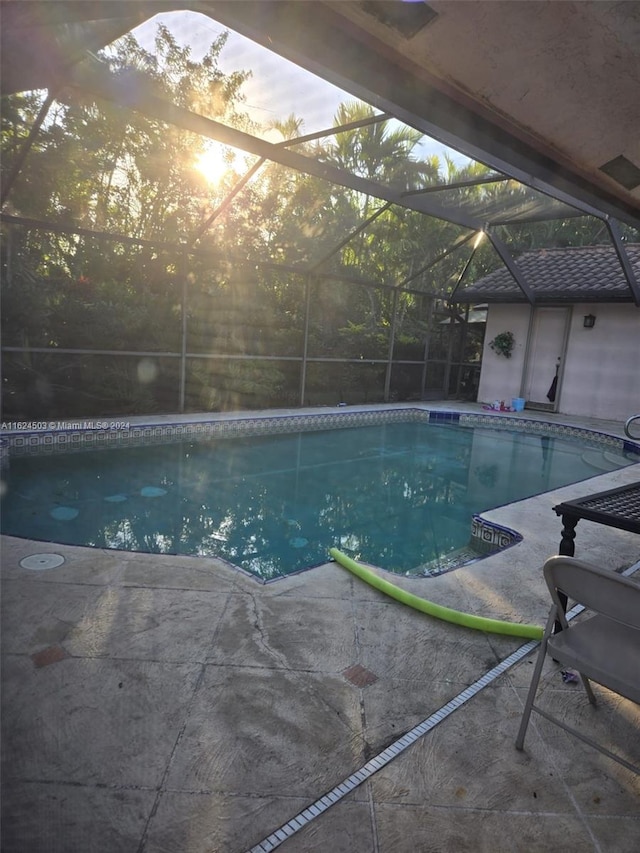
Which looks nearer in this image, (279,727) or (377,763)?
(377,763)

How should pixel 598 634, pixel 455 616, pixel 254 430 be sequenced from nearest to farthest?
pixel 598 634 < pixel 455 616 < pixel 254 430

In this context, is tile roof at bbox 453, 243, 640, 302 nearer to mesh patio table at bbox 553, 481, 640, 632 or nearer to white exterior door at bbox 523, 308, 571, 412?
white exterior door at bbox 523, 308, 571, 412

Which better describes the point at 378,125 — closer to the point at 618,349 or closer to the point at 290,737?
the point at 290,737

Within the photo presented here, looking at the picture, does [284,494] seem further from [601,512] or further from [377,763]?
[377,763]

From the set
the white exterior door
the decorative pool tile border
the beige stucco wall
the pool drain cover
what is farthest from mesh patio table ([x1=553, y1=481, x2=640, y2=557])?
the white exterior door

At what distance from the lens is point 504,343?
452 inches

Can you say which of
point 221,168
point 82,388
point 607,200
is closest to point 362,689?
point 607,200

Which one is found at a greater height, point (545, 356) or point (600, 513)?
point (545, 356)

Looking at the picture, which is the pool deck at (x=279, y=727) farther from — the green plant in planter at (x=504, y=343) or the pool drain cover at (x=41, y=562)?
the green plant in planter at (x=504, y=343)

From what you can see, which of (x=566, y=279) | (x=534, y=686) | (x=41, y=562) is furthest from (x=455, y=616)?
(x=566, y=279)

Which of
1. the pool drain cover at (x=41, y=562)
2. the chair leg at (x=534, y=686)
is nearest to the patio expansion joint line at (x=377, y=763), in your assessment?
the chair leg at (x=534, y=686)

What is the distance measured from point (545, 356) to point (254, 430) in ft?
22.6

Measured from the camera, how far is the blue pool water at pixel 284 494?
165 inches

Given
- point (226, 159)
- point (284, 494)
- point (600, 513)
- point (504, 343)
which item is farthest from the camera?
point (504, 343)
